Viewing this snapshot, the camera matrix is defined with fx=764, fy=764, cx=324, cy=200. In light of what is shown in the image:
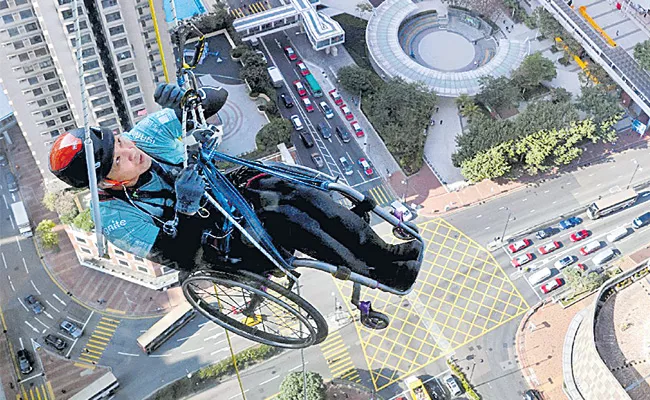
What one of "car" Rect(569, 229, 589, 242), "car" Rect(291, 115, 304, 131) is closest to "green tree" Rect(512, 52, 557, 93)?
"car" Rect(569, 229, 589, 242)

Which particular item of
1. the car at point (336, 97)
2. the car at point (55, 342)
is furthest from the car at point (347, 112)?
the car at point (55, 342)

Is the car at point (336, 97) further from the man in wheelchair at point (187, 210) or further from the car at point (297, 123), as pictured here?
the man in wheelchair at point (187, 210)

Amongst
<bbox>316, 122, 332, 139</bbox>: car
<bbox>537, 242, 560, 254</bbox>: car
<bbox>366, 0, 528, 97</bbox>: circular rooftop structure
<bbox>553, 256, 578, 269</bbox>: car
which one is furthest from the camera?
<bbox>366, 0, 528, 97</bbox>: circular rooftop structure

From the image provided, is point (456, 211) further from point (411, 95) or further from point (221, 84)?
point (221, 84)

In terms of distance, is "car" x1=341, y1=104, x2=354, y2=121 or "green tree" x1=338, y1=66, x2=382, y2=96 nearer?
"green tree" x1=338, y1=66, x2=382, y2=96

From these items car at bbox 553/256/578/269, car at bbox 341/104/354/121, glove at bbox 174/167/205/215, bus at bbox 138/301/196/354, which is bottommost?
glove at bbox 174/167/205/215

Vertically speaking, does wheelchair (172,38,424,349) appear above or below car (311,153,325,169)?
below

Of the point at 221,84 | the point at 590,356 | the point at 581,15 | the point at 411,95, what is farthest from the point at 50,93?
the point at 581,15

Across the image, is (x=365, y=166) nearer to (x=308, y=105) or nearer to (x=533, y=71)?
(x=308, y=105)

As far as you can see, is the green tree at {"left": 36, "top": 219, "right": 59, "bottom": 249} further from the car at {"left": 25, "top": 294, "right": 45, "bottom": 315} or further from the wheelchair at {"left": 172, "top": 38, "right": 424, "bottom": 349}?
the wheelchair at {"left": 172, "top": 38, "right": 424, "bottom": 349}
